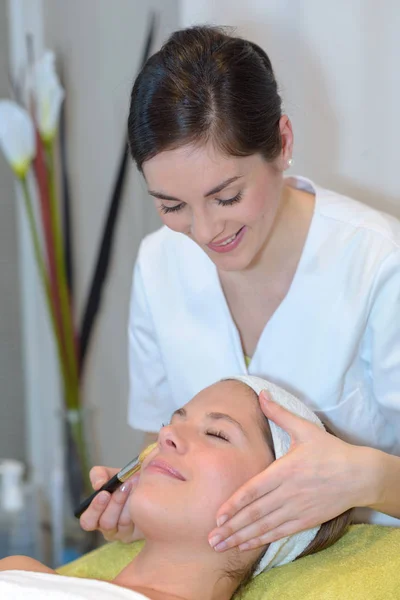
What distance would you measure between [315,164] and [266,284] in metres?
0.42

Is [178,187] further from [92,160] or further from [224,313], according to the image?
[92,160]

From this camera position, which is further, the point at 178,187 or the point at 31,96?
the point at 31,96

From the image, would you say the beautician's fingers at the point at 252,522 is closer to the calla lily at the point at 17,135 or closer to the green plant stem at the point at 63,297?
the green plant stem at the point at 63,297

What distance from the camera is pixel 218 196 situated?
4.24 ft

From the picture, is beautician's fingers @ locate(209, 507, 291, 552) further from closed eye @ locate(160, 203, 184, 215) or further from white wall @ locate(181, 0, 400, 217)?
white wall @ locate(181, 0, 400, 217)

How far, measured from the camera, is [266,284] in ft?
5.22

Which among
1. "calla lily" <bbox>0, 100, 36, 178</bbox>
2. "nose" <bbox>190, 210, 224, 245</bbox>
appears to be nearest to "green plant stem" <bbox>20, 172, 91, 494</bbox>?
"calla lily" <bbox>0, 100, 36, 178</bbox>

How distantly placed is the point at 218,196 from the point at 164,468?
0.43m

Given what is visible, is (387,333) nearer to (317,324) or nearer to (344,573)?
(317,324)

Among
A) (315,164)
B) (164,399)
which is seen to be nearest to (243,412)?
(164,399)

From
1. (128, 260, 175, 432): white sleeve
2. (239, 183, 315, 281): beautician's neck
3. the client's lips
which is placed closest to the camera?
the client's lips

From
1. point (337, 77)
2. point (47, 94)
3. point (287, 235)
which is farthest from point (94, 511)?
point (47, 94)

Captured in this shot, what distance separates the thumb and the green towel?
0.25 meters

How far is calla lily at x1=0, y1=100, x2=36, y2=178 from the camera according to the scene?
2129 mm
